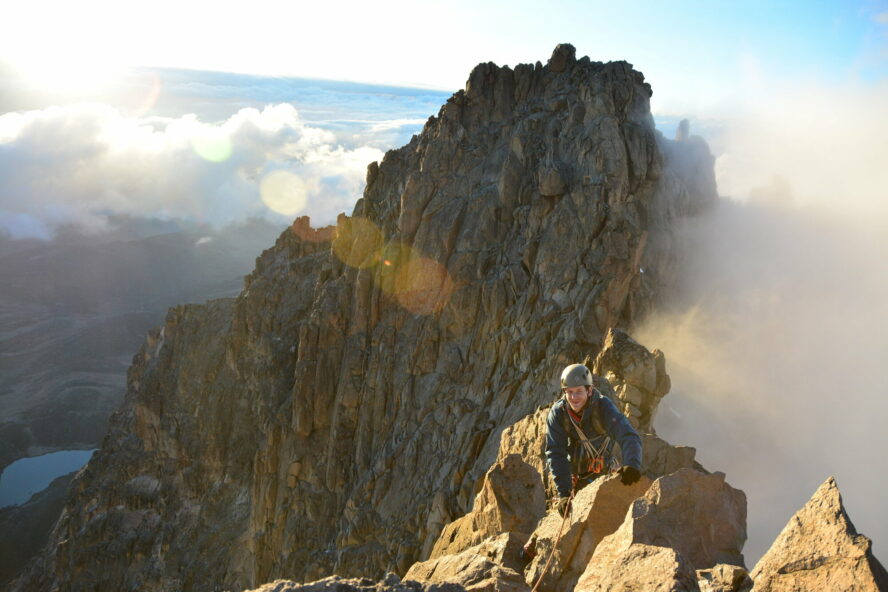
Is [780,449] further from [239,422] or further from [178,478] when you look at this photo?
[178,478]

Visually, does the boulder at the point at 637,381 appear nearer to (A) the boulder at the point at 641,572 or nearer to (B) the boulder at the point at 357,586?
(A) the boulder at the point at 641,572

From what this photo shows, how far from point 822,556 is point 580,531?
4.86 meters

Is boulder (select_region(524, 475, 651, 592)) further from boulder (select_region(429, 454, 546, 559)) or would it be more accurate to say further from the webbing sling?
boulder (select_region(429, 454, 546, 559))

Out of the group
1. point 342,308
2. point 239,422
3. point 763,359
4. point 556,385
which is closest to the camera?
point 556,385

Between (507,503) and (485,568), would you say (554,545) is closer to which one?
(485,568)

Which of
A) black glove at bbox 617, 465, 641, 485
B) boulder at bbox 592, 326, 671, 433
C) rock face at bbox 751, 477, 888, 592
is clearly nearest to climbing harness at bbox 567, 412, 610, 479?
black glove at bbox 617, 465, 641, 485

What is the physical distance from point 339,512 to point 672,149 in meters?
46.9

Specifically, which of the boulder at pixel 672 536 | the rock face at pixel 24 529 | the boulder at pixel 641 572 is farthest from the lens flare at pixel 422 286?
the rock face at pixel 24 529

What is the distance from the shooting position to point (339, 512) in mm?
54406

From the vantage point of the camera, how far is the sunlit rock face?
1598 inches

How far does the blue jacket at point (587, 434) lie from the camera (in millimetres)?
12211

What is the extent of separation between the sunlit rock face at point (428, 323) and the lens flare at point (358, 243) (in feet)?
0.78

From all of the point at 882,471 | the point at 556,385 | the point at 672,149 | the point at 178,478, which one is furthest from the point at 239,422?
the point at 882,471

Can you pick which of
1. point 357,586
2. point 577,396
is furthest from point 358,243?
point 357,586
